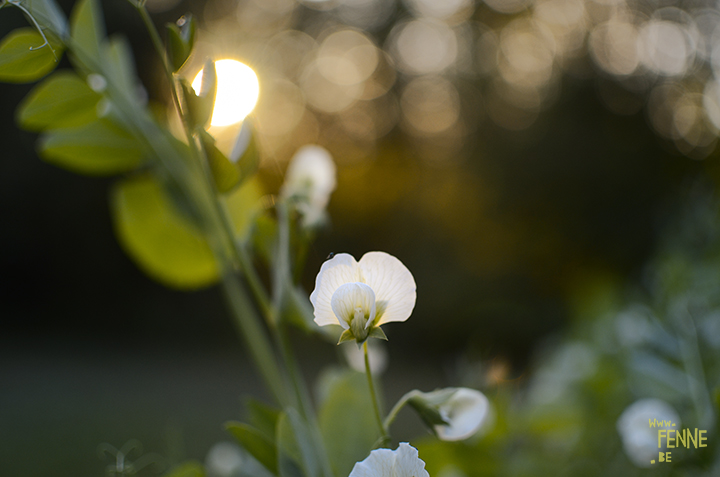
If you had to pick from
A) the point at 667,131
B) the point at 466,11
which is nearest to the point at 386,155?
the point at 466,11

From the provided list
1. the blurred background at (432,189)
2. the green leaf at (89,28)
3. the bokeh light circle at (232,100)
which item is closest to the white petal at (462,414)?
the bokeh light circle at (232,100)

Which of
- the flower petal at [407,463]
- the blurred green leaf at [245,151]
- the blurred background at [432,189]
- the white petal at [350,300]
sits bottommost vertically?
the flower petal at [407,463]

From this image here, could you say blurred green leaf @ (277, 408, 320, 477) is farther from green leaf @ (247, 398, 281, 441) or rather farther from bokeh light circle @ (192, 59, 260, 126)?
bokeh light circle @ (192, 59, 260, 126)

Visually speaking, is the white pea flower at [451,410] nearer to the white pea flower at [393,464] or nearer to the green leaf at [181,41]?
the white pea flower at [393,464]

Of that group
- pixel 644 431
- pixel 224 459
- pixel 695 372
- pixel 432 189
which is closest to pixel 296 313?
pixel 224 459

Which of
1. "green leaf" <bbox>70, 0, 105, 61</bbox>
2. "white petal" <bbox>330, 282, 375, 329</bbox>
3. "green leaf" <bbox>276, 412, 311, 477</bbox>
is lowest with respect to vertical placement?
"green leaf" <bbox>276, 412, 311, 477</bbox>

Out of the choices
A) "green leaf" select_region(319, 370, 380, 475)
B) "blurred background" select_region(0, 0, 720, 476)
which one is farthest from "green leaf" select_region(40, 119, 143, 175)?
"blurred background" select_region(0, 0, 720, 476)
